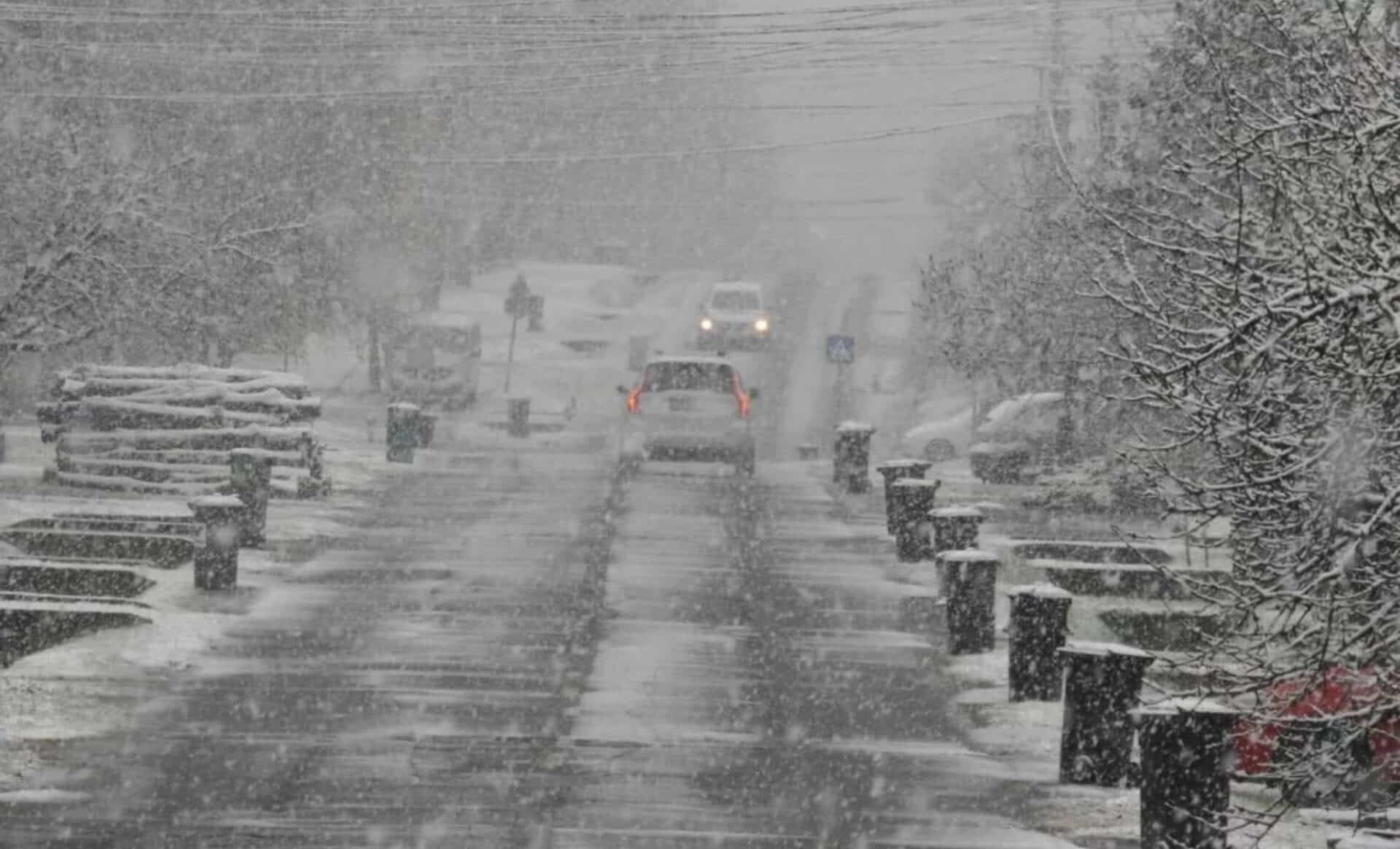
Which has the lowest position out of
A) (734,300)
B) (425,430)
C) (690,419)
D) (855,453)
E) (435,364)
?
(425,430)

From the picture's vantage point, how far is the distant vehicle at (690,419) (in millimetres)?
30797

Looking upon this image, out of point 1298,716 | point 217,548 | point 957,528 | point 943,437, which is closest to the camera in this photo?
point 1298,716

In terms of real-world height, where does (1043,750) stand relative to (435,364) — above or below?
below

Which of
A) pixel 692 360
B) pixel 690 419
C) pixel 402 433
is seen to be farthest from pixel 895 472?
pixel 402 433

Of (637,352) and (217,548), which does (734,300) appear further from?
(217,548)

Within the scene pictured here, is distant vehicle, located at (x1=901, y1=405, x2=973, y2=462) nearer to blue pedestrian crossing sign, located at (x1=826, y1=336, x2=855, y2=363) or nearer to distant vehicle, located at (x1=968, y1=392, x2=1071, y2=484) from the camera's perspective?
blue pedestrian crossing sign, located at (x1=826, y1=336, x2=855, y2=363)

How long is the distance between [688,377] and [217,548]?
41.0 ft

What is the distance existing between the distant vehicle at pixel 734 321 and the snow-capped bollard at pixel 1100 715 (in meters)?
50.4

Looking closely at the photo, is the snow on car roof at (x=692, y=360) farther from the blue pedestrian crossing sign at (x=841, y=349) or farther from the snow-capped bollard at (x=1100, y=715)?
the blue pedestrian crossing sign at (x=841, y=349)

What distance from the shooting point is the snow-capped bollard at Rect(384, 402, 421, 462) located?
32750mm

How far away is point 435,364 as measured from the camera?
52844 mm

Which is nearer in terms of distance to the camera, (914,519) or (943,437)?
(914,519)

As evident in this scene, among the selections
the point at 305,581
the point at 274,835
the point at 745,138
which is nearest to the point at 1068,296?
the point at 305,581

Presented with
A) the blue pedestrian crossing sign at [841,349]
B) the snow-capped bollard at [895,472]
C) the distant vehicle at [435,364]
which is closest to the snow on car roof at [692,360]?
the snow-capped bollard at [895,472]
